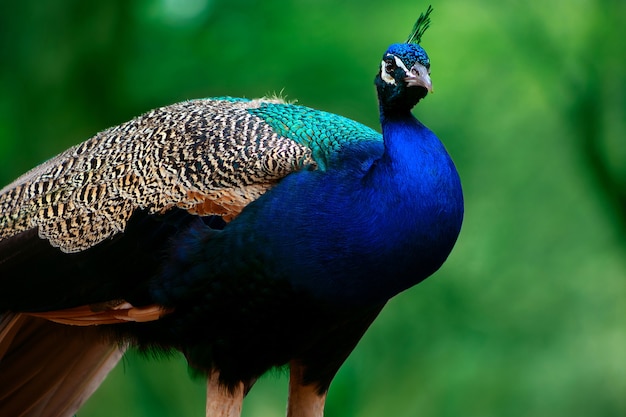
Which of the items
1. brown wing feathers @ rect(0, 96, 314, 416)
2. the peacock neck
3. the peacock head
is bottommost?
brown wing feathers @ rect(0, 96, 314, 416)

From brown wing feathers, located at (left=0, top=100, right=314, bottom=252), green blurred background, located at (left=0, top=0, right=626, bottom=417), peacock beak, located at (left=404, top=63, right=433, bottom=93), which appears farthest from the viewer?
green blurred background, located at (left=0, top=0, right=626, bottom=417)

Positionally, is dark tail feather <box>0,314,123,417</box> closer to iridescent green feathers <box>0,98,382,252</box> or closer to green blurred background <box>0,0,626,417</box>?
iridescent green feathers <box>0,98,382,252</box>

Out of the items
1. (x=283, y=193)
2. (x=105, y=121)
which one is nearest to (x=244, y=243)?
(x=283, y=193)

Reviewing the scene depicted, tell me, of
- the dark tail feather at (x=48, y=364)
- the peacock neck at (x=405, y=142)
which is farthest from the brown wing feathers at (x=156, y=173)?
the dark tail feather at (x=48, y=364)

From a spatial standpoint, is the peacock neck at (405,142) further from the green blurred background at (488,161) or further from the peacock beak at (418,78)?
the green blurred background at (488,161)

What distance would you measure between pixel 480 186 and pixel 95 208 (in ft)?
8.02

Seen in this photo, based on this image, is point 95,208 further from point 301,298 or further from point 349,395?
point 349,395

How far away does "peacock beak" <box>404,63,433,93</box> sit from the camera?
7.55ft

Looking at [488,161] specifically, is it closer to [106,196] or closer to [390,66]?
[390,66]

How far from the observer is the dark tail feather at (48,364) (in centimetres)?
280

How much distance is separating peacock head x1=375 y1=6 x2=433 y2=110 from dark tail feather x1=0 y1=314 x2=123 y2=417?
3.79ft

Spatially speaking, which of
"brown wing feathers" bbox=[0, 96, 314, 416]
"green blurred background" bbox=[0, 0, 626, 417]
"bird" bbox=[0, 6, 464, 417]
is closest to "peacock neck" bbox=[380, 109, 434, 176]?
"bird" bbox=[0, 6, 464, 417]

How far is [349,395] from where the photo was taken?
14.6 ft

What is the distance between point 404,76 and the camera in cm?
232
